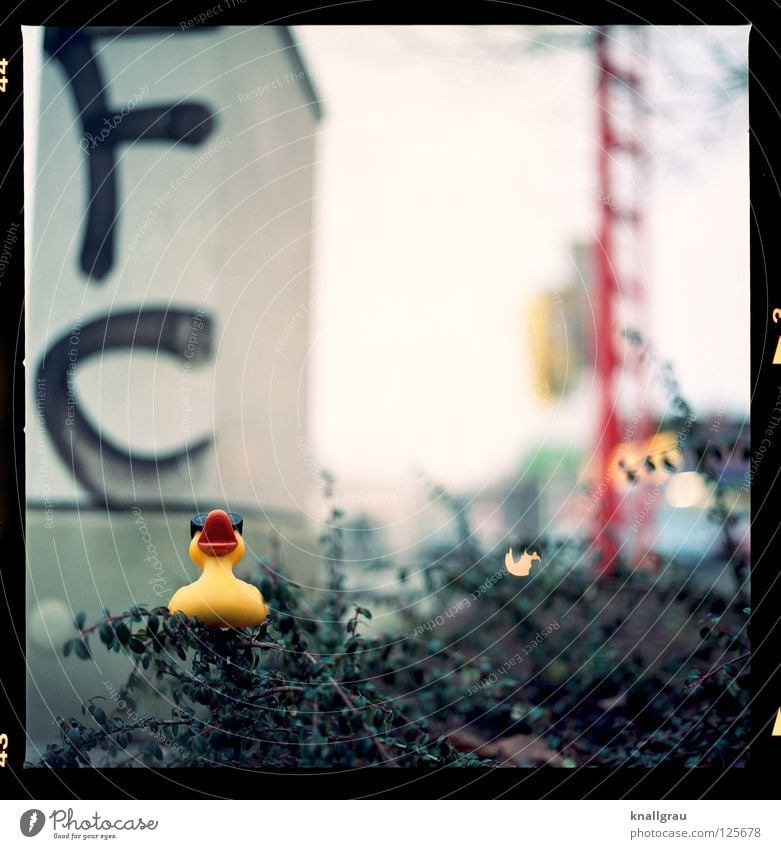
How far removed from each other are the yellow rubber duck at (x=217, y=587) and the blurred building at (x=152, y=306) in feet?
1.29

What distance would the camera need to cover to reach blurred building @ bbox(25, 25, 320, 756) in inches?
99.7

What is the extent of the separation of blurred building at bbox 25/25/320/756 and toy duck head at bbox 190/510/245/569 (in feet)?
1.28

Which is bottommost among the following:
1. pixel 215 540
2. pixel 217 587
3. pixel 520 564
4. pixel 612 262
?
pixel 520 564

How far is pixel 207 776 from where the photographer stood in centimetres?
239

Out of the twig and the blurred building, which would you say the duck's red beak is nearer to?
the blurred building

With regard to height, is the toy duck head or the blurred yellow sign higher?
the toy duck head

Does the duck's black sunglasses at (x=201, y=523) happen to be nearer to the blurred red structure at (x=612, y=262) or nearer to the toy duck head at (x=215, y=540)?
the toy duck head at (x=215, y=540)

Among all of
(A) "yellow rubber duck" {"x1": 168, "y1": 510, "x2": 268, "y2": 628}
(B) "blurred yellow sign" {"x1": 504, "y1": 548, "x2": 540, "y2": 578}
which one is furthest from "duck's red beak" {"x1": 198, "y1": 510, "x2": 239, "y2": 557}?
(B) "blurred yellow sign" {"x1": 504, "y1": 548, "x2": 540, "y2": 578}

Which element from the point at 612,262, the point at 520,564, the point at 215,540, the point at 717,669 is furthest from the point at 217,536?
the point at 612,262

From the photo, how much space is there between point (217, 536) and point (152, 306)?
0.82 m

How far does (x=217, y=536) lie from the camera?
2270mm

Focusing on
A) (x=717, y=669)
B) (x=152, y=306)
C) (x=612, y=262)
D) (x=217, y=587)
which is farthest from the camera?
(x=612, y=262)

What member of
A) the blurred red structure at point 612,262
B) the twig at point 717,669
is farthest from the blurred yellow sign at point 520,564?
the twig at point 717,669

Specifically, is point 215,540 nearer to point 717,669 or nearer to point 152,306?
point 152,306
